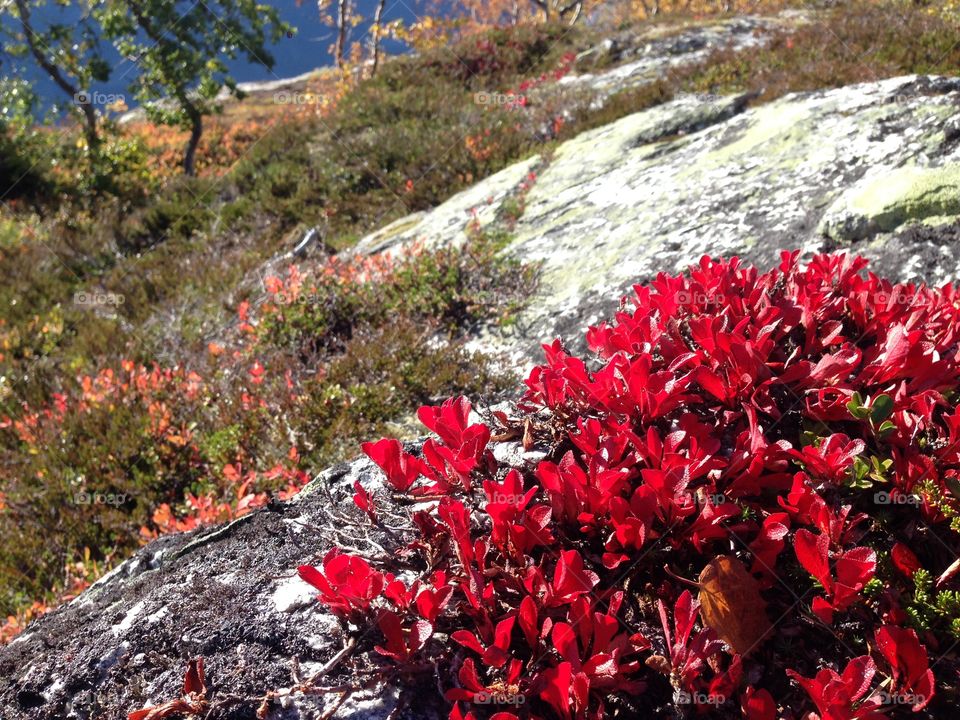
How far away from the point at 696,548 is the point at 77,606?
236 cm

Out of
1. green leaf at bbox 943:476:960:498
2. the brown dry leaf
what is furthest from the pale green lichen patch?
the brown dry leaf

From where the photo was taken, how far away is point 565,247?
5.66 metres

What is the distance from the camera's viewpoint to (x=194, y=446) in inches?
191

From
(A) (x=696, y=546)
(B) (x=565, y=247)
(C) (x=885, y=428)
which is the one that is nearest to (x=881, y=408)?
(C) (x=885, y=428)

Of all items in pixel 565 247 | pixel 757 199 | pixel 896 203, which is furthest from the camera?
pixel 565 247

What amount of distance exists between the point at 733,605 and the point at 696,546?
0.19 m

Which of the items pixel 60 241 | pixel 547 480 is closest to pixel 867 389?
pixel 547 480

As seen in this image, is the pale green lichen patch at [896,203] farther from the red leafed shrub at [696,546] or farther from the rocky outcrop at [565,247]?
the red leafed shrub at [696,546]

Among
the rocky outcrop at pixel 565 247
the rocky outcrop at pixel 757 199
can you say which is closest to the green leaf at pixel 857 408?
the rocky outcrop at pixel 565 247

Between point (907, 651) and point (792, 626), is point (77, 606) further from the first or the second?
point (907, 651)

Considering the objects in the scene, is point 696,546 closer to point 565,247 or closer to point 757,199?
point 757,199

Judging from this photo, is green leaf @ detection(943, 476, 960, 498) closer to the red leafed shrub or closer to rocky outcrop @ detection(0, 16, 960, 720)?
the red leafed shrub

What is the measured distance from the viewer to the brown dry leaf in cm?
166

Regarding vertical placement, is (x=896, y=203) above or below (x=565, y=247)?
above
